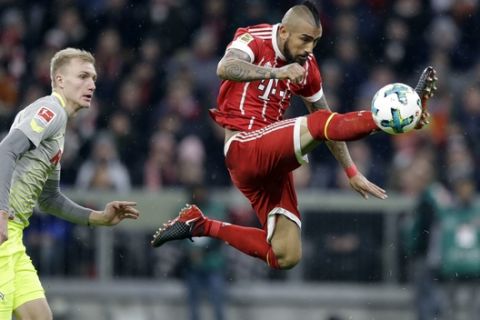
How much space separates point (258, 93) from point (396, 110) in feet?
4.79

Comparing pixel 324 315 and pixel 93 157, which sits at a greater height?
pixel 93 157

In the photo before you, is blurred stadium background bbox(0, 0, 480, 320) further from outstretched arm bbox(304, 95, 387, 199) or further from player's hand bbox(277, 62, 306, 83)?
player's hand bbox(277, 62, 306, 83)

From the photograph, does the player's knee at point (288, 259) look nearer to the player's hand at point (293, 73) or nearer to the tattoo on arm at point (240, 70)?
the tattoo on arm at point (240, 70)

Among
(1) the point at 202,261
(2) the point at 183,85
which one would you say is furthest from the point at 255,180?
(2) the point at 183,85

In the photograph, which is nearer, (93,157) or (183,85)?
(93,157)

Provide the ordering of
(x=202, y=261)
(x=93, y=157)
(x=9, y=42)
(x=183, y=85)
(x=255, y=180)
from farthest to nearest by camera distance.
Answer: (x=9, y=42) → (x=183, y=85) → (x=93, y=157) → (x=202, y=261) → (x=255, y=180)

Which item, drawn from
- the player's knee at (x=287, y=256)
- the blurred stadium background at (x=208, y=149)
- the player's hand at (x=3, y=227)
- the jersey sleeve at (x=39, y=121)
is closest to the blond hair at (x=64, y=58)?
the jersey sleeve at (x=39, y=121)

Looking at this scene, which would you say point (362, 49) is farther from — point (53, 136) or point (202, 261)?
point (53, 136)

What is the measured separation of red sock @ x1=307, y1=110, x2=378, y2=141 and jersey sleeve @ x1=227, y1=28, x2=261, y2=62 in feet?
2.57

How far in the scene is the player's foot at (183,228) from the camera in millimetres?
9336

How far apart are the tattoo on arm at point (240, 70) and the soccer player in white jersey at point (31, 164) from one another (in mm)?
888

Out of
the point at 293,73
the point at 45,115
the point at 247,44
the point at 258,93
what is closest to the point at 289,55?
the point at 247,44

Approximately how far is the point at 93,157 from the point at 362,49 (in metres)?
3.83

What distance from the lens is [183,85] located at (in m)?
15.3
